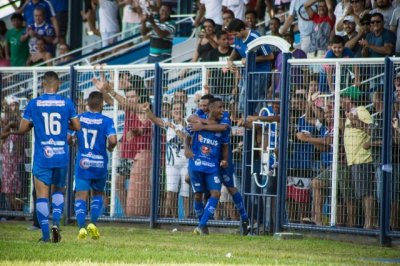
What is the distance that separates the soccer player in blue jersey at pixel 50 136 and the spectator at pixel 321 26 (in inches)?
238

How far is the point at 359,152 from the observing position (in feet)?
60.2

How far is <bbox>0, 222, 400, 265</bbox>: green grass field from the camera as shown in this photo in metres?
14.2

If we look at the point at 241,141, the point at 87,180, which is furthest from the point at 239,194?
the point at 87,180

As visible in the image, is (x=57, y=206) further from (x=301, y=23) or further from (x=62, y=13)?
(x=62, y=13)

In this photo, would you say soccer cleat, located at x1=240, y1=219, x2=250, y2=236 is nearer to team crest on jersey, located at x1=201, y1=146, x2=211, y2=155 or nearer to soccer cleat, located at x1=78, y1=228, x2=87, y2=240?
team crest on jersey, located at x1=201, y1=146, x2=211, y2=155

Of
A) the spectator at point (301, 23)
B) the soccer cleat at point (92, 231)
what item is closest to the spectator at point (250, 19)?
the spectator at point (301, 23)

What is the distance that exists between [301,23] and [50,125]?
22.6 ft

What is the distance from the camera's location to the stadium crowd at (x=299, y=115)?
18312 millimetres

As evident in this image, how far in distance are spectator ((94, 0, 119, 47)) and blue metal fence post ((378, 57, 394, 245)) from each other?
10.8 metres

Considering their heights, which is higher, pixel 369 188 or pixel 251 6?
pixel 251 6

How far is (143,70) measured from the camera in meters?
21.4

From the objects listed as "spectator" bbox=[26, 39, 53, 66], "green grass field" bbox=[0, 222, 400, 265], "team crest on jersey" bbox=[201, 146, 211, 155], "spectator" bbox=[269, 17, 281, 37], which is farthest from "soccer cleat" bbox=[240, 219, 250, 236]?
"spectator" bbox=[26, 39, 53, 66]

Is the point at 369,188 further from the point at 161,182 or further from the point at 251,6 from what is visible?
the point at 251,6

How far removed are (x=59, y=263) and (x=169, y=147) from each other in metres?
7.65
